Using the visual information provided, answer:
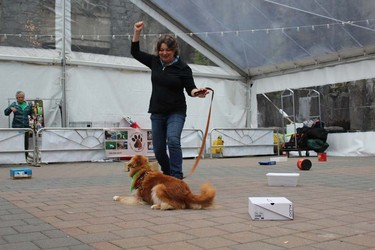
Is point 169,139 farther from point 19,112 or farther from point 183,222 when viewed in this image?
point 19,112

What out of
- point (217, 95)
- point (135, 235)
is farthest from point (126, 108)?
point (135, 235)

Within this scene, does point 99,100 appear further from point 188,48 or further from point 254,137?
point 254,137

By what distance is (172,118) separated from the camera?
17.3 ft

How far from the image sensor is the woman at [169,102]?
5207 mm

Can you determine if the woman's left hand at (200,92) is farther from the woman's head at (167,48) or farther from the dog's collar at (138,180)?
the dog's collar at (138,180)

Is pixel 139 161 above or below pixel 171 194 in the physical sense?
above

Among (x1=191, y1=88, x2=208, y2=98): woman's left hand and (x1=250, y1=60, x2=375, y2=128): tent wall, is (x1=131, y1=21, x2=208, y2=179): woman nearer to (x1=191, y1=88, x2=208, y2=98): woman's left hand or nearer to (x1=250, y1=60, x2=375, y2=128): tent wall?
(x1=191, y1=88, x2=208, y2=98): woman's left hand

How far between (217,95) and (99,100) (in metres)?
4.52

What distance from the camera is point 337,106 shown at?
1415cm

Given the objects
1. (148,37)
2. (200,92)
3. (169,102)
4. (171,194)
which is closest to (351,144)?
(148,37)

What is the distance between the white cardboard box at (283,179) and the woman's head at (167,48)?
2.06m

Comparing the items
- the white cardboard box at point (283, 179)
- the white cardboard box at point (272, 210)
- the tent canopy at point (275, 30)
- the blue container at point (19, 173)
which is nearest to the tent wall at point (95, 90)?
the tent canopy at point (275, 30)

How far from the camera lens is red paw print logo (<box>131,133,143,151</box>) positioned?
40.8ft

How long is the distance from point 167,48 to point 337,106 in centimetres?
1036
